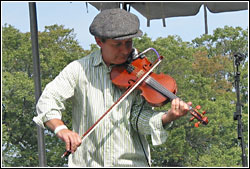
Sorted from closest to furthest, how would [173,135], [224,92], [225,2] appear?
[225,2]
[173,135]
[224,92]

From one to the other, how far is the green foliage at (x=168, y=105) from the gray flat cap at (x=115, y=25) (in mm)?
21563

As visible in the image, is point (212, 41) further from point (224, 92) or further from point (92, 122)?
point (92, 122)

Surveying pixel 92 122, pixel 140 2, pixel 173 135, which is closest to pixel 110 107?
pixel 92 122

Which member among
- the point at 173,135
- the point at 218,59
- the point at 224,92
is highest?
the point at 218,59

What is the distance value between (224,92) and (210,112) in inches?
69.1

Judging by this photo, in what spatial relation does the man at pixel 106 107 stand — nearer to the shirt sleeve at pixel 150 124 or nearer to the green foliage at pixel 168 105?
the shirt sleeve at pixel 150 124

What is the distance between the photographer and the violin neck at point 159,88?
7.21 feet

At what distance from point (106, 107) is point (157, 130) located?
0.76 ft

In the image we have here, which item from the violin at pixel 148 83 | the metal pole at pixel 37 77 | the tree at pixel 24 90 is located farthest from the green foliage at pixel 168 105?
the violin at pixel 148 83

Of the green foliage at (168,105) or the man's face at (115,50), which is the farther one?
the green foliage at (168,105)

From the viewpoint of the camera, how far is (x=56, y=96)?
2.18 metres

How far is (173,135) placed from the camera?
83.0 feet

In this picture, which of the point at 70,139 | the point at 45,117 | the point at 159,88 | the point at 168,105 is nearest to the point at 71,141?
the point at 70,139

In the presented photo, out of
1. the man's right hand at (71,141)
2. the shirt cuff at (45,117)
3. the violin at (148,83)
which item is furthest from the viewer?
the violin at (148,83)
